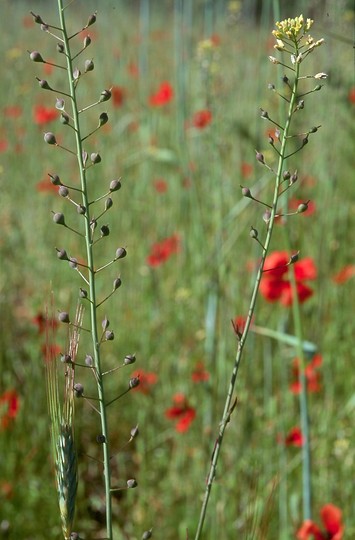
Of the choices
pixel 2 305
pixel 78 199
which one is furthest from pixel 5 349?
pixel 78 199

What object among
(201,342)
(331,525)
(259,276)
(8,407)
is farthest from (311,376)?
(259,276)

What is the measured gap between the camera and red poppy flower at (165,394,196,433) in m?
1.83

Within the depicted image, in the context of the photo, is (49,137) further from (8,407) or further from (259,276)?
(8,407)

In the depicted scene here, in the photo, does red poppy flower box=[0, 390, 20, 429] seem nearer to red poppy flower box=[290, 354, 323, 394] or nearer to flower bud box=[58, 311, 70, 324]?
red poppy flower box=[290, 354, 323, 394]

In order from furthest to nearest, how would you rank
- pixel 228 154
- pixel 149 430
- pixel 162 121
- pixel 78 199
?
pixel 162 121 → pixel 78 199 → pixel 228 154 → pixel 149 430

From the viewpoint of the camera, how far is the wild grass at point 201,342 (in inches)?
70.0

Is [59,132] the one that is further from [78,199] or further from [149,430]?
[149,430]

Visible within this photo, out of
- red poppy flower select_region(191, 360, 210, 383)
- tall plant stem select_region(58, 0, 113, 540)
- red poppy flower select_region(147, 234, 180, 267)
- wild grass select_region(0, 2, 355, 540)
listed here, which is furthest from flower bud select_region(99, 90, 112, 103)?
red poppy flower select_region(147, 234, 180, 267)

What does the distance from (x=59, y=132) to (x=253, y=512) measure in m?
3.65

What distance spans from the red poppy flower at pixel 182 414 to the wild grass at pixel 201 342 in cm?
6

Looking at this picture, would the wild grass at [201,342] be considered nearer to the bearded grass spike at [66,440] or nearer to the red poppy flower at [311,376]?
the red poppy flower at [311,376]

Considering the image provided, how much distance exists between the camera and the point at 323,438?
1874 millimetres

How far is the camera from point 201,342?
2.28m

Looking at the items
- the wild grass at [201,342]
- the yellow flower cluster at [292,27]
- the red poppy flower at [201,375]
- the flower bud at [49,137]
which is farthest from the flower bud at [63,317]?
the red poppy flower at [201,375]
